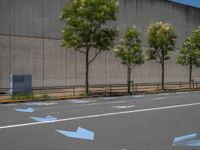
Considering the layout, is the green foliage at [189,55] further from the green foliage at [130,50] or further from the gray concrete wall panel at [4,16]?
Answer: the gray concrete wall panel at [4,16]

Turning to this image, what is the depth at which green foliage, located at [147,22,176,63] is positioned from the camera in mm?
40625

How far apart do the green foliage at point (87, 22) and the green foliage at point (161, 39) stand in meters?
10.3

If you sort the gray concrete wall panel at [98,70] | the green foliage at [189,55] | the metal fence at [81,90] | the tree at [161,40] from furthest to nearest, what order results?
the green foliage at [189,55] → the gray concrete wall panel at [98,70] → the tree at [161,40] → the metal fence at [81,90]

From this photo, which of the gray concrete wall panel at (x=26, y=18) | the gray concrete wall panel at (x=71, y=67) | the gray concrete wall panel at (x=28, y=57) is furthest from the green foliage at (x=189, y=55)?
the gray concrete wall panel at (x=26, y=18)

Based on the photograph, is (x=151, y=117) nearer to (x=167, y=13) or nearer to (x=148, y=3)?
(x=148, y=3)

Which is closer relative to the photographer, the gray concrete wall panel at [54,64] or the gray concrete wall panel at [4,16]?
the gray concrete wall panel at [4,16]

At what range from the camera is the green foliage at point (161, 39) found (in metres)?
40.6

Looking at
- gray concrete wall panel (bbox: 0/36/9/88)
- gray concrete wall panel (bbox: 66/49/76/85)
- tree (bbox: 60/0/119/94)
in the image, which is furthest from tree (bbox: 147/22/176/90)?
gray concrete wall panel (bbox: 0/36/9/88)

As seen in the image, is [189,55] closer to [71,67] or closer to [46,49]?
[71,67]

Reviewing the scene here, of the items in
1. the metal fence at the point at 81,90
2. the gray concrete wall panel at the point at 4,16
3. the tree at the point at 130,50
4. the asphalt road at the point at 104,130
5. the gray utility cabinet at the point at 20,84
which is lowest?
the asphalt road at the point at 104,130

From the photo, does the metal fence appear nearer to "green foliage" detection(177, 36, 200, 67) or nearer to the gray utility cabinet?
the gray utility cabinet

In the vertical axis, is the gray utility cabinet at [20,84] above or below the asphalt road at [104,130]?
above

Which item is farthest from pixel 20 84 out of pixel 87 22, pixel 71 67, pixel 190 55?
pixel 190 55

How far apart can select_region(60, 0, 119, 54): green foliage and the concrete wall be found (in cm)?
551
